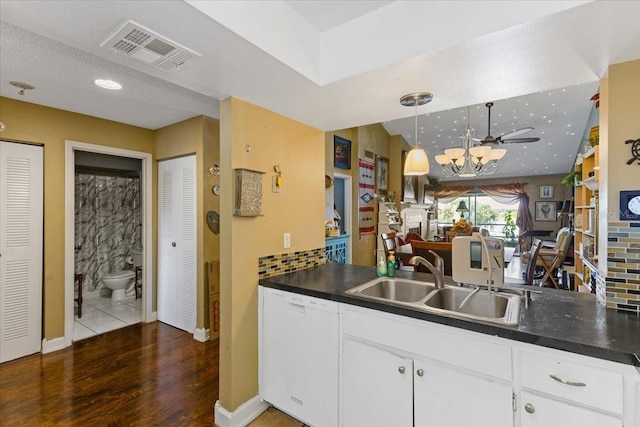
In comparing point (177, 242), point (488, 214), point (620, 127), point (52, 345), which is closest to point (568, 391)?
point (620, 127)

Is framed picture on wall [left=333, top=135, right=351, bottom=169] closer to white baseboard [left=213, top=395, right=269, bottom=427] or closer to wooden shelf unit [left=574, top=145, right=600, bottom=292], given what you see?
wooden shelf unit [left=574, top=145, right=600, bottom=292]

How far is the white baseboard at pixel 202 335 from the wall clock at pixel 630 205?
3355 millimetres

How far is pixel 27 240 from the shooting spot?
2740 mm

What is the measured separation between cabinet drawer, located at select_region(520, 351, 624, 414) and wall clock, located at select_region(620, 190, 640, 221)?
31.5 inches

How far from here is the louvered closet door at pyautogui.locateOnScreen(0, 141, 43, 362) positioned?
262 centimetres

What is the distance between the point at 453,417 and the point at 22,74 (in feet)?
11.3

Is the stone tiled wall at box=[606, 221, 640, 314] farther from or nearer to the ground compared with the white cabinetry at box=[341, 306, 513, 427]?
farther from the ground

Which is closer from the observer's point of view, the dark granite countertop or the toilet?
the dark granite countertop

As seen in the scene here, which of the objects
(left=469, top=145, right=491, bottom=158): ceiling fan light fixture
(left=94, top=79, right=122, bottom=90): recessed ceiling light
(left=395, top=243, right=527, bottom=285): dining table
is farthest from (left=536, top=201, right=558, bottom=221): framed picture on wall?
(left=94, top=79, right=122, bottom=90): recessed ceiling light

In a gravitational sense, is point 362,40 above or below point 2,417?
above

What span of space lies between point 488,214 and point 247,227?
10.5 meters

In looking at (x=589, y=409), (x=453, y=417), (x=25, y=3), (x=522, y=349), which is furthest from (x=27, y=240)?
(x=589, y=409)

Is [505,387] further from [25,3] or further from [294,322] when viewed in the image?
[25,3]

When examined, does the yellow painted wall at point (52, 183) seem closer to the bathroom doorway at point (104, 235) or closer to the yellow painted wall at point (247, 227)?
the bathroom doorway at point (104, 235)
